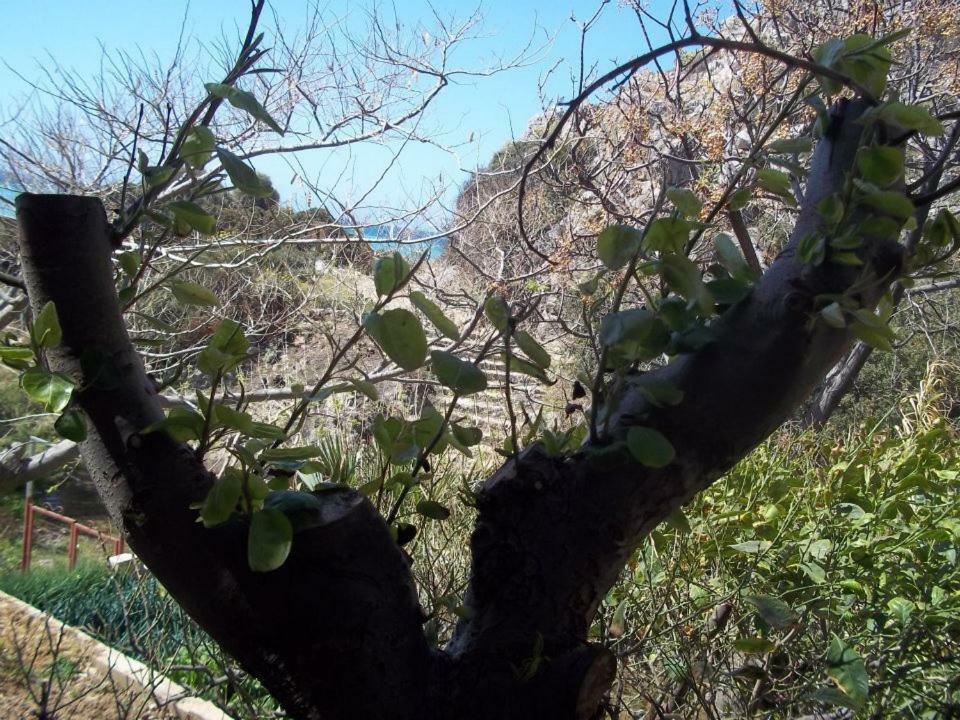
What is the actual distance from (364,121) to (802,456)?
2.72m

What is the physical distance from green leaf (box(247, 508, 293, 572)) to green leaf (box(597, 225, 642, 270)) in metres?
0.32

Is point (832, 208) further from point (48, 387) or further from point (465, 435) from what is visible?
point (48, 387)

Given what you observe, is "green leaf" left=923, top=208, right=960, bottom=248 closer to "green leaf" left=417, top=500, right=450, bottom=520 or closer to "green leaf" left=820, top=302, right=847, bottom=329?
"green leaf" left=820, top=302, right=847, bottom=329

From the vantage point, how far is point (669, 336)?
61 centimetres

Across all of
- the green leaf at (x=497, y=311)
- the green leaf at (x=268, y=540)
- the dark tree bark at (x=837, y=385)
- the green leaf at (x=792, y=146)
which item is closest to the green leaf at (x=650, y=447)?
the green leaf at (x=497, y=311)

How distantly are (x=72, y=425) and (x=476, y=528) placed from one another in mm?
319

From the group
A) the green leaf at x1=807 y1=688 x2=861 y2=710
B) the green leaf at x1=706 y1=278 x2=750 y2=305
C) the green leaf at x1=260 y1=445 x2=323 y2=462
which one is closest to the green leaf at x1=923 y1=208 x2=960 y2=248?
the green leaf at x1=706 y1=278 x2=750 y2=305

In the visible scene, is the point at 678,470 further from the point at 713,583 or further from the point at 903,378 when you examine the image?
the point at 903,378

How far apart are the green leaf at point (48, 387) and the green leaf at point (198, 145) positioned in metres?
0.22

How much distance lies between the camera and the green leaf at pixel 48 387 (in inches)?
19.2

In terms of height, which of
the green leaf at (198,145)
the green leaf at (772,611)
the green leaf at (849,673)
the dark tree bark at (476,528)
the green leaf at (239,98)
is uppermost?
the green leaf at (239,98)

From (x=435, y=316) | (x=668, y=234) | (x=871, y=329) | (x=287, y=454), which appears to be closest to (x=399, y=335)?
(x=435, y=316)

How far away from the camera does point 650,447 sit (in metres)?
0.54

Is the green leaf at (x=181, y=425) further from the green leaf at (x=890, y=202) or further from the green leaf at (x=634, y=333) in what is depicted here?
the green leaf at (x=890, y=202)
